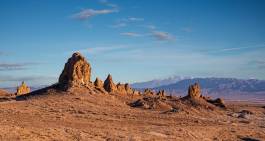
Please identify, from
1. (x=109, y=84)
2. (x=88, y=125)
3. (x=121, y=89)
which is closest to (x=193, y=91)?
(x=121, y=89)

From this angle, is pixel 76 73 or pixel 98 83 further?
pixel 98 83

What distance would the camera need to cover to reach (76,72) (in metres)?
79.8

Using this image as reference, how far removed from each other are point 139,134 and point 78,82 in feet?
134

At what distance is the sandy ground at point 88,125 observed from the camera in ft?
114

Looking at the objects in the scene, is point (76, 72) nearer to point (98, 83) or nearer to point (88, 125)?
point (98, 83)

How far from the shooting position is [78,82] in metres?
79.8

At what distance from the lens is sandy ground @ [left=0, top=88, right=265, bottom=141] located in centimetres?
3481

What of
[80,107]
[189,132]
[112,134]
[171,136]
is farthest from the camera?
[80,107]

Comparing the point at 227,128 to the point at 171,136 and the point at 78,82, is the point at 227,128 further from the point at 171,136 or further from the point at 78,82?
the point at 78,82

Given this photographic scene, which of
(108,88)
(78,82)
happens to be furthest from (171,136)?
(108,88)

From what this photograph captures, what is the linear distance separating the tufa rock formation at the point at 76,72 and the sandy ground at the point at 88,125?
3.61m

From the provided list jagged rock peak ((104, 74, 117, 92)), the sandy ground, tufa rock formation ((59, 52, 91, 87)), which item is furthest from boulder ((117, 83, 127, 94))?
the sandy ground

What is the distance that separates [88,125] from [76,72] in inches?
1382

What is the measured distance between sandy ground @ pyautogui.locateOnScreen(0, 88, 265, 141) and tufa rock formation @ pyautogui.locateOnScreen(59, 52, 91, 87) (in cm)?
361
